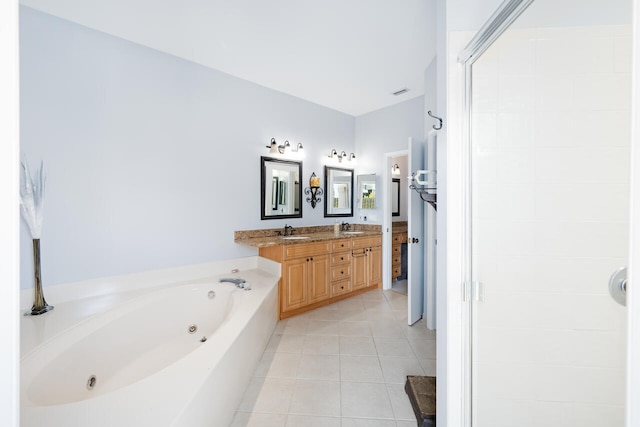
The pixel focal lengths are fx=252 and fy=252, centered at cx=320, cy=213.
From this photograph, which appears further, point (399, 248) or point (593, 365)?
point (399, 248)

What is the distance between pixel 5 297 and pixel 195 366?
1144 mm

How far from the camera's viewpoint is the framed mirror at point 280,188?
10.8 ft

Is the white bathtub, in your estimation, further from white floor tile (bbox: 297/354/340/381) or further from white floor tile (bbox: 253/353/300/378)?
white floor tile (bbox: 297/354/340/381)

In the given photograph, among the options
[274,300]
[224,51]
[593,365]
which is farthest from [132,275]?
[593,365]

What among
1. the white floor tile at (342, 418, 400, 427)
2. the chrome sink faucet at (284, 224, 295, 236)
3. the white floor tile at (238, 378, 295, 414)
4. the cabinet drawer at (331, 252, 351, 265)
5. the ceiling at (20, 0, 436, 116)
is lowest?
the white floor tile at (342, 418, 400, 427)

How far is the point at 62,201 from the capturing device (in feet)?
6.57

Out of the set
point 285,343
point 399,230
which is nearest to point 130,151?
point 285,343

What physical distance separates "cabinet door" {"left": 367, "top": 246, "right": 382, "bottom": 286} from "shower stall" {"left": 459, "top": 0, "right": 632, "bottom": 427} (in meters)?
2.70

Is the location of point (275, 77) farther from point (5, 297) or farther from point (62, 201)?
point (5, 297)

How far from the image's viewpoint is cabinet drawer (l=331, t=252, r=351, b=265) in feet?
11.3

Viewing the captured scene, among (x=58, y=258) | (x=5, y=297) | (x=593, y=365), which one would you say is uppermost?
(x=5, y=297)

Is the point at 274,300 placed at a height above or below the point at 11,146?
below

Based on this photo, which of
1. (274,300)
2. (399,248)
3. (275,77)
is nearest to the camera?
(274,300)

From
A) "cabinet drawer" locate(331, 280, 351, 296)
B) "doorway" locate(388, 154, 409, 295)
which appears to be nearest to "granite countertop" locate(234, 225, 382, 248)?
"doorway" locate(388, 154, 409, 295)
